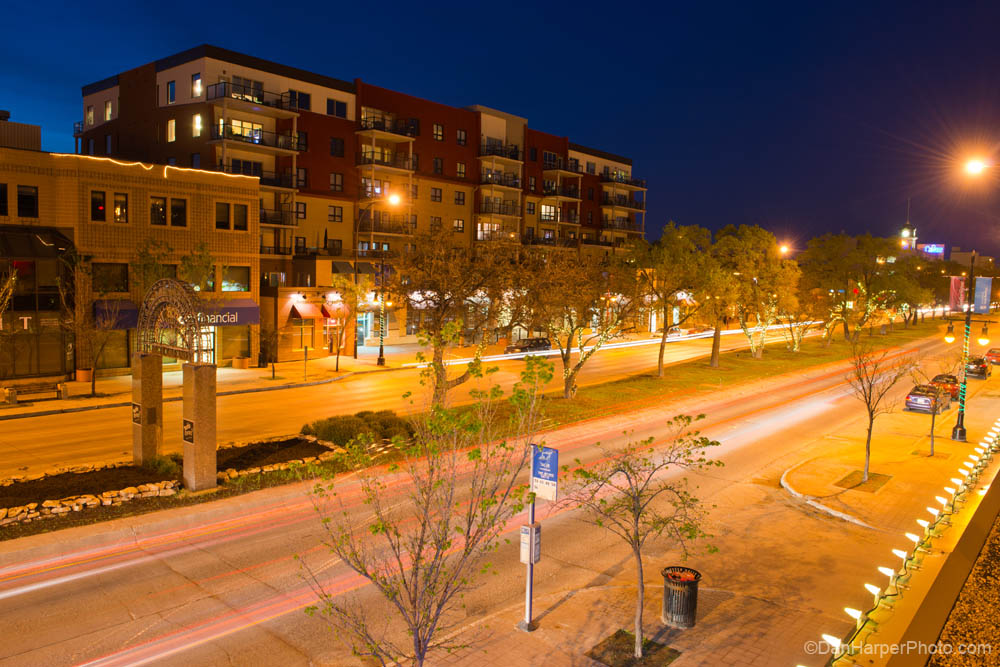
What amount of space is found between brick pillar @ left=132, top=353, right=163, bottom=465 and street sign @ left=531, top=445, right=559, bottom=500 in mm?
11553

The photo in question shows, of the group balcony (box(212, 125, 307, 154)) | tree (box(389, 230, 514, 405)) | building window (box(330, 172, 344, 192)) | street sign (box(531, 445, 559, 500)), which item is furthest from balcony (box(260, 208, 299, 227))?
street sign (box(531, 445, 559, 500))

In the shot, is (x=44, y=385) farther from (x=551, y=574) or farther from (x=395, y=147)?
(x=395, y=147)

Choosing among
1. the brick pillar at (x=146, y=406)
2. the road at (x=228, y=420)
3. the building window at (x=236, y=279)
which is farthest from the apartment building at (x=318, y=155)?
the brick pillar at (x=146, y=406)

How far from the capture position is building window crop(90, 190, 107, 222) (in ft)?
113

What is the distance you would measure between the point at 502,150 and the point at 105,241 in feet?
138

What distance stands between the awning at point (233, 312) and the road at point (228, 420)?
655 cm

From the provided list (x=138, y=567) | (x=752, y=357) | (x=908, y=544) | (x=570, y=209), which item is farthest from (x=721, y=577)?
(x=570, y=209)

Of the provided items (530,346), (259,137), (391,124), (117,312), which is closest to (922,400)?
(530,346)

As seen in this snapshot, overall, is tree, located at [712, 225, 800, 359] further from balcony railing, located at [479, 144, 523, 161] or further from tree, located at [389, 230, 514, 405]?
tree, located at [389, 230, 514, 405]

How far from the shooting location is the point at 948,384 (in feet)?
116

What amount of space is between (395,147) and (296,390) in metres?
31.8

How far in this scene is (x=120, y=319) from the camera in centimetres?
3384

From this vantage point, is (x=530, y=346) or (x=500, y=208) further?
(x=500, y=208)

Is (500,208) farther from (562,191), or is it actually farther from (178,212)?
(178,212)
